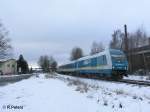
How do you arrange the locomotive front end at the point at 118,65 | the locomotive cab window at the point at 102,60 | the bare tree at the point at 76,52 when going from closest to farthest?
1. the locomotive front end at the point at 118,65
2. the locomotive cab window at the point at 102,60
3. the bare tree at the point at 76,52

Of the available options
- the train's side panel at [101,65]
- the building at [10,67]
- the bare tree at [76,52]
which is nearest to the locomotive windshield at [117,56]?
the train's side panel at [101,65]

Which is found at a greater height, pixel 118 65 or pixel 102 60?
pixel 102 60

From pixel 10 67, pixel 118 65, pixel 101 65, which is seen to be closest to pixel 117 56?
pixel 118 65

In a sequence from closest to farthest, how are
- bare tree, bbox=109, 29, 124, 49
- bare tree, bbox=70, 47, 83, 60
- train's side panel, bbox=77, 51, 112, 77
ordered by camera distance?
1. train's side panel, bbox=77, 51, 112, 77
2. bare tree, bbox=109, 29, 124, 49
3. bare tree, bbox=70, 47, 83, 60

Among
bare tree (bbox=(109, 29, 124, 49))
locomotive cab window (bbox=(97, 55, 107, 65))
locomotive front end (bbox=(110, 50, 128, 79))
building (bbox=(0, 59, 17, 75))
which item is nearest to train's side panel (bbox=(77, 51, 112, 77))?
locomotive cab window (bbox=(97, 55, 107, 65))

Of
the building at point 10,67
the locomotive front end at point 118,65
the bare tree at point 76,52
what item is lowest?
the locomotive front end at point 118,65

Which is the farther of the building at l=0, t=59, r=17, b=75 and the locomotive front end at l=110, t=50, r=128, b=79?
the building at l=0, t=59, r=17, b=75

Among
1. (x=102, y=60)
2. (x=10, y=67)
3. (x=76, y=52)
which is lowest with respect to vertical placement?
(x=102, y=60)

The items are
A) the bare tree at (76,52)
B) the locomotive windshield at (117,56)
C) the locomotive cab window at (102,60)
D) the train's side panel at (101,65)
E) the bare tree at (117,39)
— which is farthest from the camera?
the bare tree at (76,52)

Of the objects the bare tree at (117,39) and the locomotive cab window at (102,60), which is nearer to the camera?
the locomotive cab window at (102,60)

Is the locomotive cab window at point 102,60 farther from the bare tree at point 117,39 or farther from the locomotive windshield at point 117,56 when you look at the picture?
the bare tree at point 117,39

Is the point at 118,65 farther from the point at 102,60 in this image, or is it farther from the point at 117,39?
the point at 117,39

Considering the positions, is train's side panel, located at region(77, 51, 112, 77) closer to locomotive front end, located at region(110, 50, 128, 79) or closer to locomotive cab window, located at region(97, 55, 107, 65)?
locomotive cab window, located at region(97, 55, 107, 65)

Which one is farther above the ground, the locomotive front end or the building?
the building
